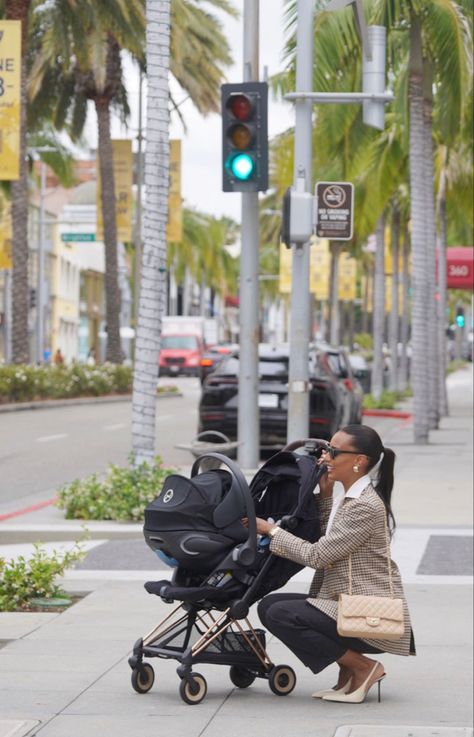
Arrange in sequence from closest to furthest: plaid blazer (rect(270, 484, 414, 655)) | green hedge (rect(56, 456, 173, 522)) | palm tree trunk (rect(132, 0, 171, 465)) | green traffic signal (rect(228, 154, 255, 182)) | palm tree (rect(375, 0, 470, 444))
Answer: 1. plaid blazer (rect(270, 484, 414, 655))
2. green hedge (rect(56, 456, 173, 522))
3. green traffic signal (rect(228, 154, 255, 182))
4. palm tree trunk (rect(132, 0, 171, 465))
5. palm tree (rect(375, 0, 470, 444))

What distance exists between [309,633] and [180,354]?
71743 mm

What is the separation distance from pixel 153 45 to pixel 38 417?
2069 cm

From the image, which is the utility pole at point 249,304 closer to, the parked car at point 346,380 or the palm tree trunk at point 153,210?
the palm tree trunk at point 153,210

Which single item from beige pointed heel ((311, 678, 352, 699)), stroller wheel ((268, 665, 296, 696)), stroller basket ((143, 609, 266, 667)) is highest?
stroller basket ((143, 609, 266, 667))

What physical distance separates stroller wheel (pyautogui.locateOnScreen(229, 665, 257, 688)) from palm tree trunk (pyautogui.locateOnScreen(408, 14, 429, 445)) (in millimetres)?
19862

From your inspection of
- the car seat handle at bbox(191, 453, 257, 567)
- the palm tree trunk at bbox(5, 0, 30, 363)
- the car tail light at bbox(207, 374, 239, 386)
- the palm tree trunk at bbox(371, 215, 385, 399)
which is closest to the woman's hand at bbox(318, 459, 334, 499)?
the car seat handle at bbox(191, 453, 257, 567)

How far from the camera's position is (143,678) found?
24.5 ft

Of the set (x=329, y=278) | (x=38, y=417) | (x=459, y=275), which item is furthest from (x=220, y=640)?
(x=329, y=278)

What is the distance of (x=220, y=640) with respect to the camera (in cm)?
730

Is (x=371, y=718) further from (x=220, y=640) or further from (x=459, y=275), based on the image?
(x=459, y=275)

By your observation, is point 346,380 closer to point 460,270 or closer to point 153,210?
point 153,210

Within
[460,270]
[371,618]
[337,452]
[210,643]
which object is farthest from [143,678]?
[460,270]

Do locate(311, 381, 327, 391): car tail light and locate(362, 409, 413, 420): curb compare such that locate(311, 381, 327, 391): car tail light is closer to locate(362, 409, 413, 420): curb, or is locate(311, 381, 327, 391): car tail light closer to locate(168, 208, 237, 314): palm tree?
locate(362, 409, 413, 420): curb

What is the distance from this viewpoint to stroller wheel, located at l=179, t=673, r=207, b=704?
7180mm
